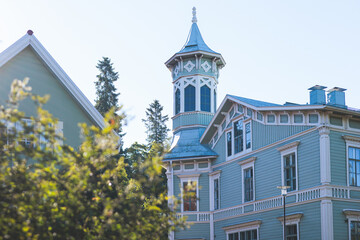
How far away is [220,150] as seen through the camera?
32.4 m

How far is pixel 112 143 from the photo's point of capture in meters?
10.2

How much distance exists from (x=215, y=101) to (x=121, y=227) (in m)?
27.7

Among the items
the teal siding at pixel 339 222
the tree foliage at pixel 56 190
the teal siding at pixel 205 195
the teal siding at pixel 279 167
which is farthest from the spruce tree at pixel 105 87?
the tree foliage at pixel 56 190

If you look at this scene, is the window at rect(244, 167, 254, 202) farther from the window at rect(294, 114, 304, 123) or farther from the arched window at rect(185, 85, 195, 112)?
Result: the arched window at rect(185, 85, 195, 112)

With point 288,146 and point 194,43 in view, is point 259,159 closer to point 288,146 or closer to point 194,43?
point 288,146

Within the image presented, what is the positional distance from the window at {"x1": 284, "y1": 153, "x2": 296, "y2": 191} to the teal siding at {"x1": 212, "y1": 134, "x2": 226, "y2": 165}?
6.33 m

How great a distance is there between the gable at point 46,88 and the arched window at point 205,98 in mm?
17070

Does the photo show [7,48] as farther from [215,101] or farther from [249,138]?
[215,101]

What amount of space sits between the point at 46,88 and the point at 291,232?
43.0 feet

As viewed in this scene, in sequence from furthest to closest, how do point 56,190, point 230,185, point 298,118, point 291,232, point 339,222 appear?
point 230,185 → point 298,118 → point 291,232 → point 339,222 → point 56,190

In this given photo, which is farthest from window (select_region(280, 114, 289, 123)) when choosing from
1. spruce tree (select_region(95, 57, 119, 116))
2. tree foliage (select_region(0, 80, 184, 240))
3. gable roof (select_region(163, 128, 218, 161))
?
spruce tree (select_region(95, 57, 119, 116))

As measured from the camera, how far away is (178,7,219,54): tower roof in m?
36.8

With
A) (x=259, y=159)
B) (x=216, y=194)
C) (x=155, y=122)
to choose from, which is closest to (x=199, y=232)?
(x=216, y=194)

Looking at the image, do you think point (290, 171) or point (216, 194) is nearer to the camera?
point (290, 171)
